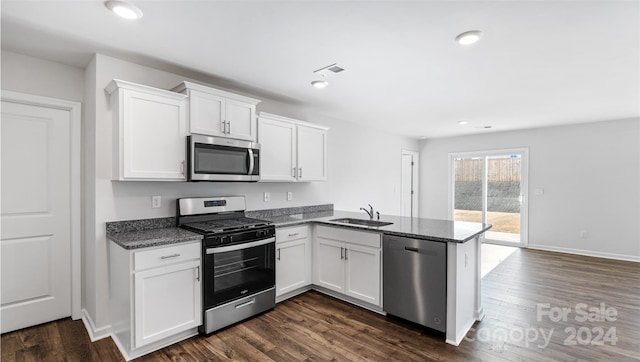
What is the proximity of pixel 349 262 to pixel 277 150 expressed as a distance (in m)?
1.56

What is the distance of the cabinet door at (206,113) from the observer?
2785 millimetres

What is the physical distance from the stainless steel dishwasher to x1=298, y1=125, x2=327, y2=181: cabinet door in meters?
1.51

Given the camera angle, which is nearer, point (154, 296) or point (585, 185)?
point (154, 296)

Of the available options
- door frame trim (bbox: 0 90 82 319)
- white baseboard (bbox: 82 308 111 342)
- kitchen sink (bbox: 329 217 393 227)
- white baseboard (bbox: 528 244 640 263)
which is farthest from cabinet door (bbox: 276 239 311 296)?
white baseboard (bbox: 528 244 640 263)

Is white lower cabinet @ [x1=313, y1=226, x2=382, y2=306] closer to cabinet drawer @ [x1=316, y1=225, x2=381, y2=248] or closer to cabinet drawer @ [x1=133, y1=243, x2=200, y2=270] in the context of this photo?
cabinet drawer @ [x1=316, y1=225, x2=381, y2=248]

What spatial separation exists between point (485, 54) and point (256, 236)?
261 centimetres

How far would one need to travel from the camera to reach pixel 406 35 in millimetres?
2205

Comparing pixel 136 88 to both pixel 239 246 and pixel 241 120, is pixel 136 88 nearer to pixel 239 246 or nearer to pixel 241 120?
pixel 241 120

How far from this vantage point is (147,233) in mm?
2625

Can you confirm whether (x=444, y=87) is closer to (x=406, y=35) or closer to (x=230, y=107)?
(x=406, y=35)

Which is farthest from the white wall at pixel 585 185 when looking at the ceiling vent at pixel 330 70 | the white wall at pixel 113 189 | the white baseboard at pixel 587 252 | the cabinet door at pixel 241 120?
the cabinet door at pixel 241 120

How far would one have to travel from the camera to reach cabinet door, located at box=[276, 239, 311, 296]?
3.22 metres

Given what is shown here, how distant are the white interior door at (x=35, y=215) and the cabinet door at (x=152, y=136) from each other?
955 mm

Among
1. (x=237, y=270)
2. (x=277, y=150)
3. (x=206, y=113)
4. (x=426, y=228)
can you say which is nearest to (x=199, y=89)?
(x=206, y=113)
